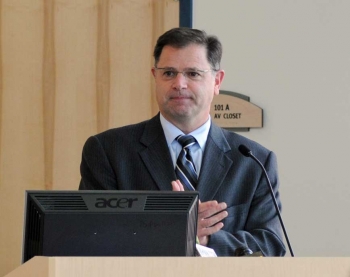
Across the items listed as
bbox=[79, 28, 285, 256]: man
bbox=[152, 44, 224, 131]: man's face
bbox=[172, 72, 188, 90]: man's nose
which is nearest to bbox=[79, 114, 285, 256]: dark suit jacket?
bbox=[79, 28, 285, 256]: man

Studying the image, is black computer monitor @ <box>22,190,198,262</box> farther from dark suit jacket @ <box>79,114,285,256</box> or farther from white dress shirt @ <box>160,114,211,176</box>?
white dress shirt @ <box>160,114,211,176</box>

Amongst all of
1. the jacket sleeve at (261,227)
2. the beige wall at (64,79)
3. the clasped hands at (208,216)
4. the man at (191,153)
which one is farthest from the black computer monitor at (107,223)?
the beige wall at (64,79)

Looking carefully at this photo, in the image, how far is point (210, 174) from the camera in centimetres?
316

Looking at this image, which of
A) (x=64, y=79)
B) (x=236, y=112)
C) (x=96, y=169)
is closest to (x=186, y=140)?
(x=96, y=169)

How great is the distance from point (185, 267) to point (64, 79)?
2.98 metres

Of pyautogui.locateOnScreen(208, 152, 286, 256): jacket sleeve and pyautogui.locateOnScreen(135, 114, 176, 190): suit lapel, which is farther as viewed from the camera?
pyautogui.locateOnScreen(135, 114, 176, 190): suit lapel

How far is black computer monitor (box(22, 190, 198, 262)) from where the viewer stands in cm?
202

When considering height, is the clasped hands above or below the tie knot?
below

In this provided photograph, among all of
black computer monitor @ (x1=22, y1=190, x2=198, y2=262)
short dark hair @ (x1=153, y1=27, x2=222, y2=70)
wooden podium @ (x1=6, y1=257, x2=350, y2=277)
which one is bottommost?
wooden podium @ (x1=6, y1=257, x2=350, y2=277)

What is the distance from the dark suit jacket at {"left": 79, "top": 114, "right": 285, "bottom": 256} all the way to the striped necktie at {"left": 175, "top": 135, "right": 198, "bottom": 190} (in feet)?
0.11

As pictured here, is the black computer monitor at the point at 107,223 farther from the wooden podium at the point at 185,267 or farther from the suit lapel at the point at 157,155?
the suit lapel at the point at 157,155

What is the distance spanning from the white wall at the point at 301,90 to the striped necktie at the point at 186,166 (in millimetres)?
1187

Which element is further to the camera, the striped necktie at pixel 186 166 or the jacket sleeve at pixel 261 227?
the striped necktie at pixel 186 166

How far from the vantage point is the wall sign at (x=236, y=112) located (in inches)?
172
